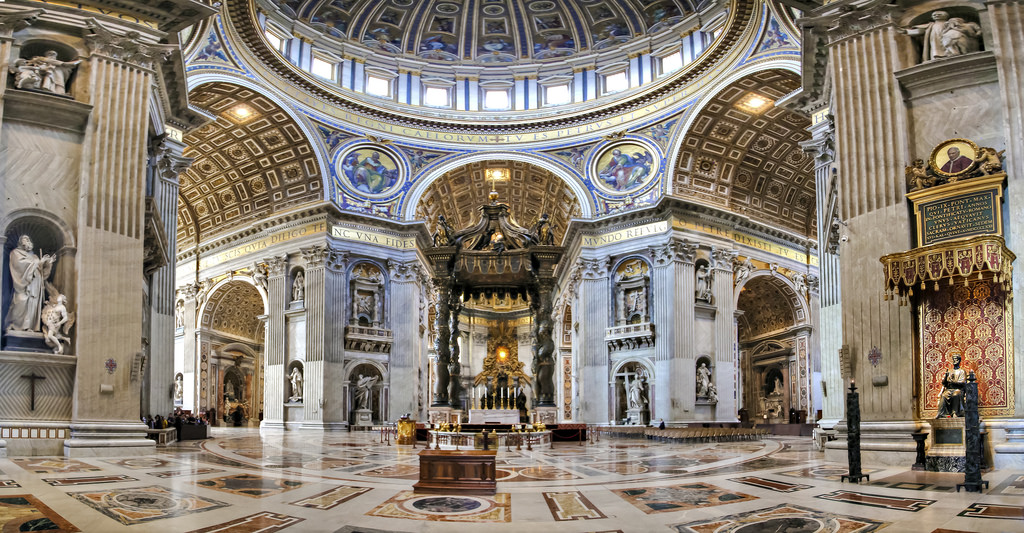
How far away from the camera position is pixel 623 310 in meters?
35.8

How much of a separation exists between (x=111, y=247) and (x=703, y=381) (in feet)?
79.2

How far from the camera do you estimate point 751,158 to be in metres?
35.3

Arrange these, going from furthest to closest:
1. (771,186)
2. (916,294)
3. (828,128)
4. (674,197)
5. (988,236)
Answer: (771,186) → (674,197) → (828,128) → (916,294) → (988,236)

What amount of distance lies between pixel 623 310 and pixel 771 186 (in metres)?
8.85

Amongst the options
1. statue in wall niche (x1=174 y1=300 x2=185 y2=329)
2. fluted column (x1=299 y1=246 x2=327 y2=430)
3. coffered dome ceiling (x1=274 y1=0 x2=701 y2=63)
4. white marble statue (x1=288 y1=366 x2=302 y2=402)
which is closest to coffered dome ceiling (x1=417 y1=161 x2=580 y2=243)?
coffered dome ceiling (x1=274 y1=0 x2=701 y2=63)

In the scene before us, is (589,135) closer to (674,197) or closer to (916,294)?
(674,197)

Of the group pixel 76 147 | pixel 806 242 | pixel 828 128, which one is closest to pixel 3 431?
pixel 76 147

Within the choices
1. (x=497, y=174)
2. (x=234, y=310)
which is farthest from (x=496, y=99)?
(x=234, y=310)

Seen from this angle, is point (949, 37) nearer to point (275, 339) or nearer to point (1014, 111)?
point (1014, 111)

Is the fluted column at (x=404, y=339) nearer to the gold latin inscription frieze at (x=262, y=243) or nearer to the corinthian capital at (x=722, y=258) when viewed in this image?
the gold latin inscription frieze at (x=262, y=243)

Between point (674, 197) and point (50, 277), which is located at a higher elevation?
point (674, 197)

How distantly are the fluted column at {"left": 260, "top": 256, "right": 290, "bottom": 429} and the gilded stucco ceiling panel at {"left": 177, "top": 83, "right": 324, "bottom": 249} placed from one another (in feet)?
9.81

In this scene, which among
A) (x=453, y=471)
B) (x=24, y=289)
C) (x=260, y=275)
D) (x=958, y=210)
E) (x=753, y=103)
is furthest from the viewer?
(x=260, y=275)

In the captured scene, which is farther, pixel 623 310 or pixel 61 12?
pixel 623 310
